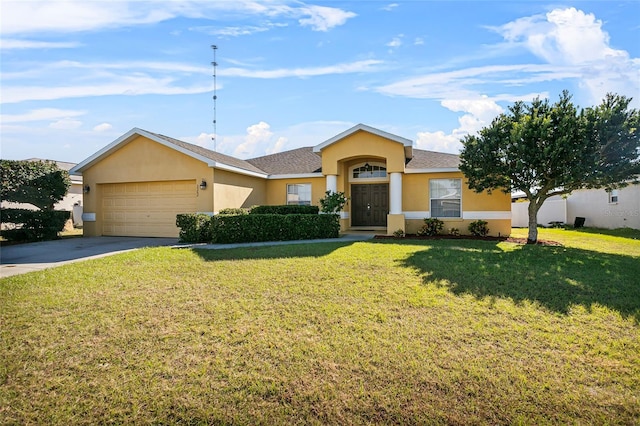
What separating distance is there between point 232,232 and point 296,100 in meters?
5.77

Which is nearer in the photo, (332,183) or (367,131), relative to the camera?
(367,131)

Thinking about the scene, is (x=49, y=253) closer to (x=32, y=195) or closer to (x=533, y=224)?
(x=32, y=195)

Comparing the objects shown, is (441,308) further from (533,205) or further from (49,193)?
(49,193)

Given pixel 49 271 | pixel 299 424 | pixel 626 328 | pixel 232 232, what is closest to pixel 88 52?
pixel 49 271

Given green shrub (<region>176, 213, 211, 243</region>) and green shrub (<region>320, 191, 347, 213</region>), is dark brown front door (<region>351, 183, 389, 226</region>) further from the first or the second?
green shrub (<region>176, 213, 211, 243</region>)

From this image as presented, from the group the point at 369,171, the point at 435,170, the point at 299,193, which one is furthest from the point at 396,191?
the point at 299,193

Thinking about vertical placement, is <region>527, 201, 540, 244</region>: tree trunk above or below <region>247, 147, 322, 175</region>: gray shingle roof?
below

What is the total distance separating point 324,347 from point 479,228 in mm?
12370

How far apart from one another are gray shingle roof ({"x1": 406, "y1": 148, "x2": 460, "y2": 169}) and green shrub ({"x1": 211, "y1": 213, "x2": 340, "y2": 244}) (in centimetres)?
530

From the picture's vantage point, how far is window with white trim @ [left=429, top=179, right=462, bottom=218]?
15.2m

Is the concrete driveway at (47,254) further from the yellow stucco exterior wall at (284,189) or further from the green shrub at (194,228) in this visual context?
the yellow stucco exterior wall at (284,189)

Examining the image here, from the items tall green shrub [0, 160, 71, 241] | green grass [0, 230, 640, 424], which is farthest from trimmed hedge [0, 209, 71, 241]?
green grass [0, 230, 640, 424]

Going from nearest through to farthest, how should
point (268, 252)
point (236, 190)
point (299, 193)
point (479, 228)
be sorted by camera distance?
point (268, 252)
point (479, 228)
point (236, 190)
point (299, 193)

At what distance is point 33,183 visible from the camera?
50.8ft
